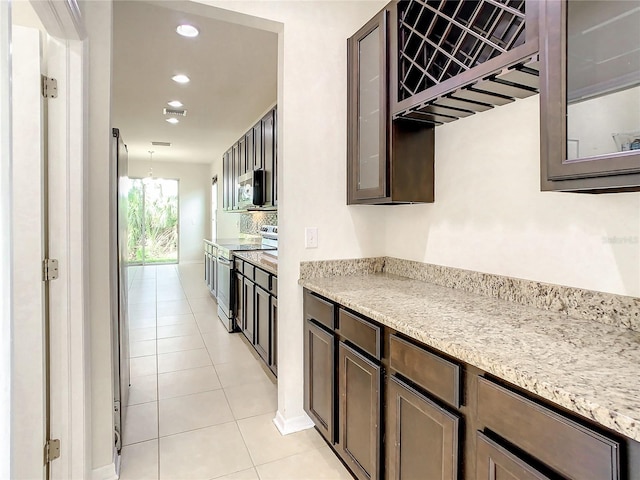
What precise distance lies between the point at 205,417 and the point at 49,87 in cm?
205

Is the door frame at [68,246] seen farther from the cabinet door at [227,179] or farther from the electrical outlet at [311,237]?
the cabinet door at [227,179]

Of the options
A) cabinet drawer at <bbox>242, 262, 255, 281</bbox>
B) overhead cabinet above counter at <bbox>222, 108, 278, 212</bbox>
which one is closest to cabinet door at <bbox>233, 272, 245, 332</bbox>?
cabinet drawer at <bbox>242, 262, 255, 281</bbox>

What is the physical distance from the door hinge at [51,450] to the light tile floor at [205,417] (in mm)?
387

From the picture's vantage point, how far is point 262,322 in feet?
10.1

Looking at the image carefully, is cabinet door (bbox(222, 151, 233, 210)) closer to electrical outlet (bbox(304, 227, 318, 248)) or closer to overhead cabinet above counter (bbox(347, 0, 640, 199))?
electrical outlet (bbox(304, 227, 318, 248))

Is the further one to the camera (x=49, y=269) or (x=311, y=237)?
(x=311, y=237)

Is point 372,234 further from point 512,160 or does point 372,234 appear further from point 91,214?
point 91,214

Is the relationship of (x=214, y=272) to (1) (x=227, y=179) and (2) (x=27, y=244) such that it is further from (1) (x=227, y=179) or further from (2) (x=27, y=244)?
(2) (x=27, y=244)

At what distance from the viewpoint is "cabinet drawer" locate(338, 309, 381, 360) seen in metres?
1.51

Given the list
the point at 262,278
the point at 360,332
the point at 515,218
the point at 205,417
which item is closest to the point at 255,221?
the point at 262,278

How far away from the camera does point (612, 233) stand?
4.16 feet

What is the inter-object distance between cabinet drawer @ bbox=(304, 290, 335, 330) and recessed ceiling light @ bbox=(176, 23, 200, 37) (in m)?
2.06

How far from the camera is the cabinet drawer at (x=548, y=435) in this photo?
75 centimetres

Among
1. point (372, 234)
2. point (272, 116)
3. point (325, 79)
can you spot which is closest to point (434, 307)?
point (372, 234)
